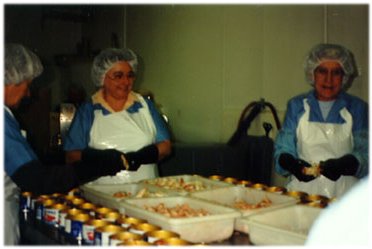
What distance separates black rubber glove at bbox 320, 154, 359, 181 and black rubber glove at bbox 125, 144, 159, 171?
869mm

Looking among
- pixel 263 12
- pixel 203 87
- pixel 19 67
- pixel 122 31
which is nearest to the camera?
pixel 19 67

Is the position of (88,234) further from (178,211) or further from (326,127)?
(326,127)

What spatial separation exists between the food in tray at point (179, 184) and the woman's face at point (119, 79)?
62 centimetres

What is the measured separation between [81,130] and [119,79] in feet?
1.16

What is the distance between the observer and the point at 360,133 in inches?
92.0

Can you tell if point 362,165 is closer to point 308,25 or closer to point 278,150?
point 278,150

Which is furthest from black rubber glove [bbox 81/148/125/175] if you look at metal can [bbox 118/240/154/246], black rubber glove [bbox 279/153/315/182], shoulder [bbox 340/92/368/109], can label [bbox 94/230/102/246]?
shoulder [bbox 340/92/368/109]

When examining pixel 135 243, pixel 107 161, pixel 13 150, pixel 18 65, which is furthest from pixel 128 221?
pixel 18 65

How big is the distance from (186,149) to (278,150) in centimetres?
122

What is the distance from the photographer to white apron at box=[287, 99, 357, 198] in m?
2.34

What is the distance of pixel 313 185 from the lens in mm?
2346

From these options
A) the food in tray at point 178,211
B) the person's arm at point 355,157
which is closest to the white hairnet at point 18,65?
the food in tray at point 178,211

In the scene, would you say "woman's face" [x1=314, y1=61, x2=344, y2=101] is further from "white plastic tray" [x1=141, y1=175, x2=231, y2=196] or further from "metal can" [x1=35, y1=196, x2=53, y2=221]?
"metal can" [x1=35, y1=196, x2=53, y2=221]

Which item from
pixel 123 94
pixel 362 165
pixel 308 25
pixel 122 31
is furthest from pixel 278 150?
pixel 122 31
